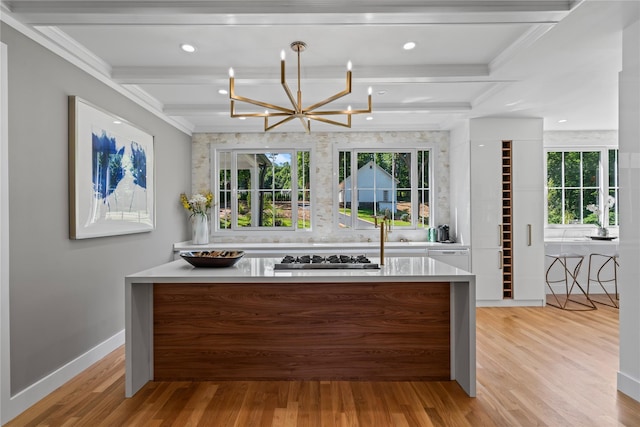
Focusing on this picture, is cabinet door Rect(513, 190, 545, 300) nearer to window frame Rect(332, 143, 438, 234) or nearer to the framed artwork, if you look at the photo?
window frame Rect(332, 143, 438, 234)

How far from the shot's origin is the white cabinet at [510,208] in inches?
192

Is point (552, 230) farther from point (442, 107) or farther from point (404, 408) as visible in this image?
point (404, 408)

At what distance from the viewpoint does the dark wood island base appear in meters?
2.75

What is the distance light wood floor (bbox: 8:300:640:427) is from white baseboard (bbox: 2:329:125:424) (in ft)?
0.15

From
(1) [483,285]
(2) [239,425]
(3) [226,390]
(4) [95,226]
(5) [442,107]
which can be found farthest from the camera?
(1) [483,285]

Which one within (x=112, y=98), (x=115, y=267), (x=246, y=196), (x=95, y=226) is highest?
(x=112, y=98)

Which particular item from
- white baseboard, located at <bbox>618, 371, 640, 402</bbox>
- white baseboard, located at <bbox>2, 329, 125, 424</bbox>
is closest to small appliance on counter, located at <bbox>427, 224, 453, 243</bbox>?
white baseboard, located at <bbox>618, 371, 640, 402</bbox>

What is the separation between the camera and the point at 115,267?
3.51m

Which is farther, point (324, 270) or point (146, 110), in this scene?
point (146, 110)

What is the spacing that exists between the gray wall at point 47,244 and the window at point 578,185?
5944mm

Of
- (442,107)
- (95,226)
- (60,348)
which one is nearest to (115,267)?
(95,226)

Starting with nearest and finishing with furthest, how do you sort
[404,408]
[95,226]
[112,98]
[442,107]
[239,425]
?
[239,425]
[404,408]
[95,226]
[112,98]
[442,107]

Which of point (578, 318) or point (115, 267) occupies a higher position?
point (115, 267)

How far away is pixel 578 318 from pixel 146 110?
536 centimetres
